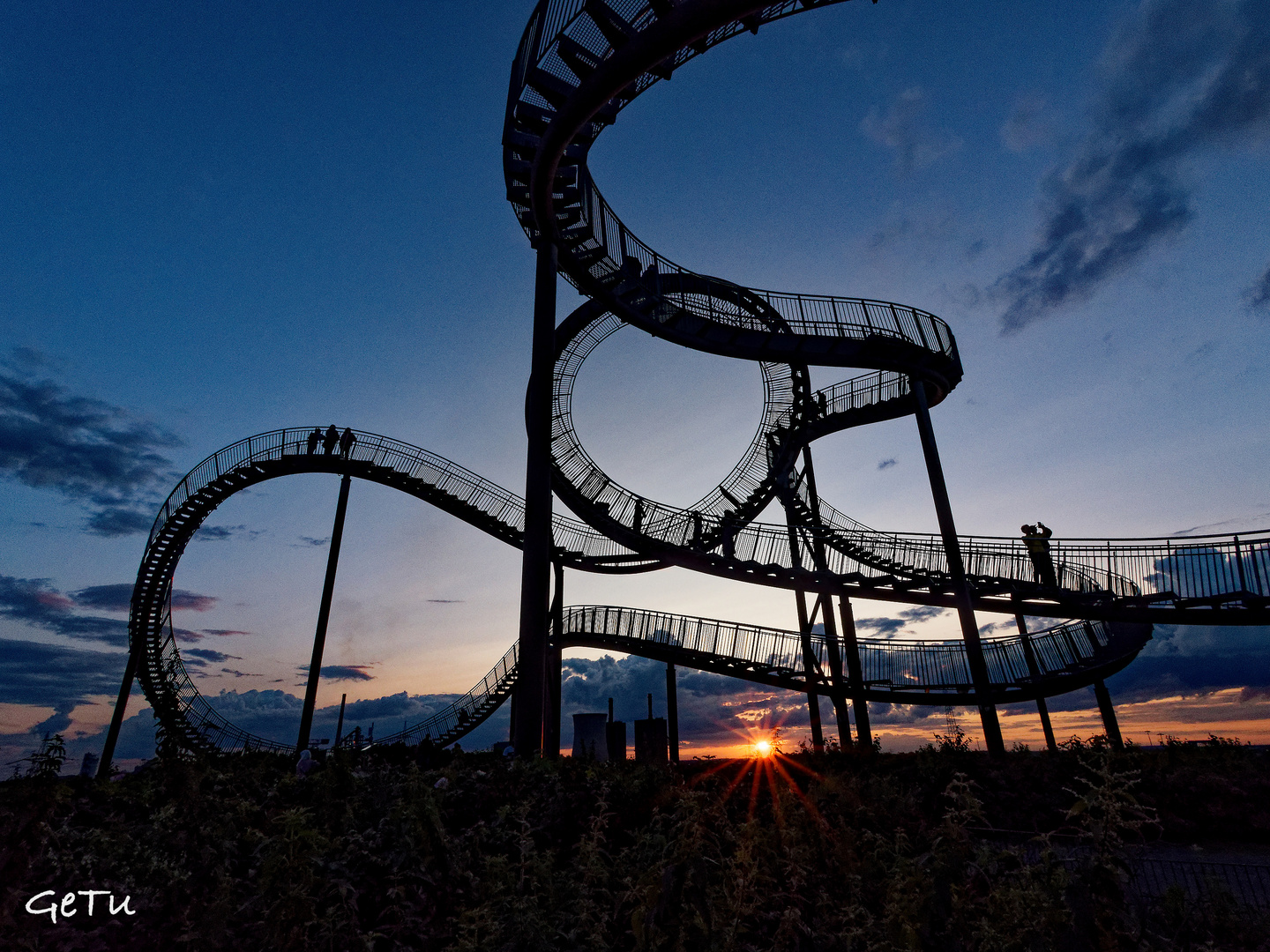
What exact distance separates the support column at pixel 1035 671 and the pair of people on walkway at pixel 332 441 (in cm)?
2164

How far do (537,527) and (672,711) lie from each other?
10658 millimetres

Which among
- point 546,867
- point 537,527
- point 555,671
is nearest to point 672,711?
point 555,671

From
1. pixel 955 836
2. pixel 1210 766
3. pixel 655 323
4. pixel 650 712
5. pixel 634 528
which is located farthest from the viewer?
pixel 650 712

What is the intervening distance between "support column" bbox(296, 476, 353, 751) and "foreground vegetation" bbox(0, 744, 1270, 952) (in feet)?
36.1

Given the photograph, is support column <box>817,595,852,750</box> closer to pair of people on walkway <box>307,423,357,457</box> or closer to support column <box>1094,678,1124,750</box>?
support column <box>1094,678,1124,750</box>

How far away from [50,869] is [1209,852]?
1524cm

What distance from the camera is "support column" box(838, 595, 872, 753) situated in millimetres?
20312

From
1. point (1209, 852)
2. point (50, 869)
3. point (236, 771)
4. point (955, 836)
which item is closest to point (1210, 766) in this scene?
point (1209, 852)

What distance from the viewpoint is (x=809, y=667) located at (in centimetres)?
2042

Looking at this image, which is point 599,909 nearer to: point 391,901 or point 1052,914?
point 391,901

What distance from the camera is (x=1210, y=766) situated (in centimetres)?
1259

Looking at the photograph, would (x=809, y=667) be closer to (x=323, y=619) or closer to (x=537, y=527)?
(x=537, y=527)
